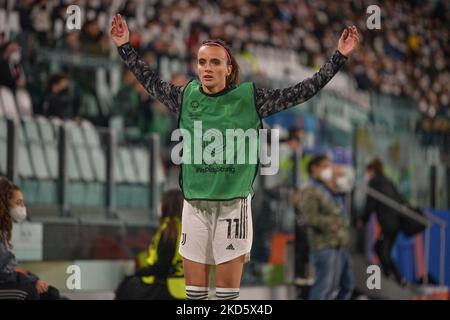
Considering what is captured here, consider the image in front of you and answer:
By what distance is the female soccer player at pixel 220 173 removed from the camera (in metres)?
3.48

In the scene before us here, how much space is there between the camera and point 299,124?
8.15 m

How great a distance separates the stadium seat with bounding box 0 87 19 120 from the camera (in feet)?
21.5

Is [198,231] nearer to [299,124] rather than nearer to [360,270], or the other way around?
[360,270]

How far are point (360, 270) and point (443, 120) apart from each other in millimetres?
2168

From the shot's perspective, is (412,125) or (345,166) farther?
(412,125)

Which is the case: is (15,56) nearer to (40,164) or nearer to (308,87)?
(40,164)

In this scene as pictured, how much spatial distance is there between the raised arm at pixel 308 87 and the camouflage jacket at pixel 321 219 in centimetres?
355

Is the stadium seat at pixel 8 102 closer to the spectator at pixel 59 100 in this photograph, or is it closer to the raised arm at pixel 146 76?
the spectator at pixel 59 100

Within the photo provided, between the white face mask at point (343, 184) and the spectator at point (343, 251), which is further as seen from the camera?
the white face mask at point (343, 184)

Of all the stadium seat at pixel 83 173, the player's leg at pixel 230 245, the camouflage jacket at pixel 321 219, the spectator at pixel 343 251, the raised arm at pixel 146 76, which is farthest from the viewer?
the camouflage jacket at pixel 321 219

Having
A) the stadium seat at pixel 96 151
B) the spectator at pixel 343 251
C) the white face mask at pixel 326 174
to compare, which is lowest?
the spectator at pixel 343 251

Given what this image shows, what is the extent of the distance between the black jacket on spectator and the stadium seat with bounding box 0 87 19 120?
9.44 ft

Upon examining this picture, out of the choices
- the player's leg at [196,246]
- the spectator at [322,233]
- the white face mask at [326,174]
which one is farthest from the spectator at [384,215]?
the player's leg at [196,246]
